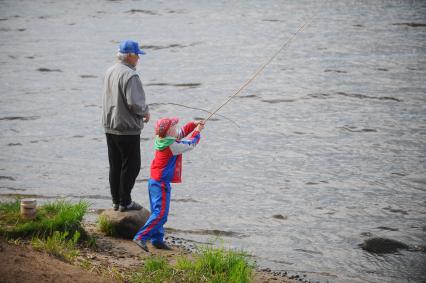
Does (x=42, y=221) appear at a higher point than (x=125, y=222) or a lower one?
higher

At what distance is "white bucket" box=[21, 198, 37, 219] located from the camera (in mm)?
6414

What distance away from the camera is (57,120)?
12.6 metres

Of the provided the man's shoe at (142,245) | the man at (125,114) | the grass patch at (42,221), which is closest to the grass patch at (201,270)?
the man's shoe at (142,245)

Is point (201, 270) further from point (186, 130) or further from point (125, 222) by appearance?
point (186, 130)

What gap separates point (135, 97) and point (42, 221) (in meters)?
1.44

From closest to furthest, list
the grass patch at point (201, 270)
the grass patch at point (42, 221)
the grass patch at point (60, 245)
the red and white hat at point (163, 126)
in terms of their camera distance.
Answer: the grass patch at point (201, 270), the grass patch at point (60, 245), the grass patch at point (42, 221), the red and white hat at point (163, 126)

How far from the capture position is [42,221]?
647 cm

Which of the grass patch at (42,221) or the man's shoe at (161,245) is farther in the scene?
the man's shoe at (161,245)

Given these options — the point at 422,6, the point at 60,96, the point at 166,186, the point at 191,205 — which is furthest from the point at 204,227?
the point at 422,6

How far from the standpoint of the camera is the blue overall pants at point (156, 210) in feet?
21.9

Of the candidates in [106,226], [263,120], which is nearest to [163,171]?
[106,226]

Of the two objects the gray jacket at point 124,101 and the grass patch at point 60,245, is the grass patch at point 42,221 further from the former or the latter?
the gray jacket at point 124,101

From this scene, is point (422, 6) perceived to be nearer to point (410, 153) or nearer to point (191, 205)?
point (410, 153)

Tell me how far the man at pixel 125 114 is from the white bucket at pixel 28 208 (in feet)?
3.01
